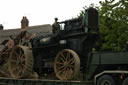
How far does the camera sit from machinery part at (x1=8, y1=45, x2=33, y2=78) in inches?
485

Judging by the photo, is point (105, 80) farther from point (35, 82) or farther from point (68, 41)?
point (35, 82)

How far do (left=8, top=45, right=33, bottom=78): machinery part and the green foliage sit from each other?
5.27 metres

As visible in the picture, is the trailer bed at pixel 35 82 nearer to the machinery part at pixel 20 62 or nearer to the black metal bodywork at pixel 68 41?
the machinery part at pixel 20 62

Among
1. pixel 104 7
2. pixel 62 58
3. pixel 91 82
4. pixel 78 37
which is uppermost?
pixel 104 7

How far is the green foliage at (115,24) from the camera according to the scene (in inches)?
644

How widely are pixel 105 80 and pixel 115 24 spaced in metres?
8.96

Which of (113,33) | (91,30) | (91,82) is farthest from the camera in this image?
(113,33)

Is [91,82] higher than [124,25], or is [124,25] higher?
[124,25]

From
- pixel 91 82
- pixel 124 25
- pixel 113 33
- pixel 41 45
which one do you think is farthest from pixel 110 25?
pixel 91 82

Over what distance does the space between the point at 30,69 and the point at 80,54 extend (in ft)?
9.64

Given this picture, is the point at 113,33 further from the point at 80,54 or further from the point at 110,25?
the point at 80,54

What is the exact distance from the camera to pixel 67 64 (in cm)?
1070

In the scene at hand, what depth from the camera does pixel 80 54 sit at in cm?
1098

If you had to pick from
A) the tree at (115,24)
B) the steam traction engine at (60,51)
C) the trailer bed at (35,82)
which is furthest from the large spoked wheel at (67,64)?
the tree at (115,24)
